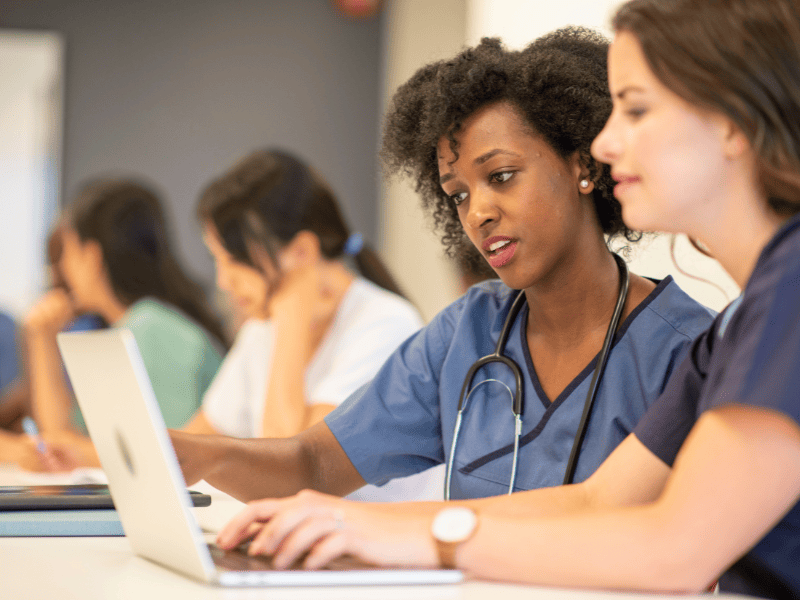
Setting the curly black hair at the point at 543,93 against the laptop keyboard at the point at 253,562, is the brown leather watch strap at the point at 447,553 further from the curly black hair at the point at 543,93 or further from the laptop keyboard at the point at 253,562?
the curly black hair at the point at 543,93

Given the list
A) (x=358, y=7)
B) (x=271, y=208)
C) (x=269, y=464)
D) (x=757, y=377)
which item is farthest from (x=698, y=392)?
(x=358, y=7)

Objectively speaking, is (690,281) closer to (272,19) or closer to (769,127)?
(769,127)

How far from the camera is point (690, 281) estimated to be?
1264 millimetres

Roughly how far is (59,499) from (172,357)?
138cm

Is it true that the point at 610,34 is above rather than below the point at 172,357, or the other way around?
above

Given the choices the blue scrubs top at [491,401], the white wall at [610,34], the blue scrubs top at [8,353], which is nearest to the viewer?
the blue scrubs top at [491,401]

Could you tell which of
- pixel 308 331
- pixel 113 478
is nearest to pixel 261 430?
pixel 308 331

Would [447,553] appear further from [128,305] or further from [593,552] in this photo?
[128,305]

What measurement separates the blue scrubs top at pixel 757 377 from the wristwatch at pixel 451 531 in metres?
0.21

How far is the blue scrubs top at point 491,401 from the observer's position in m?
0.98

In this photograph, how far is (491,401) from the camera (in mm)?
1085

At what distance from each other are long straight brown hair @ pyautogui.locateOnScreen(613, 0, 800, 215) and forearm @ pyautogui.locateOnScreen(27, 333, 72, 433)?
2.32m

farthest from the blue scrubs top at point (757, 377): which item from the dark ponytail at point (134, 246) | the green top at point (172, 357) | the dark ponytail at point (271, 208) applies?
the dark ponytail at point (134, 246)

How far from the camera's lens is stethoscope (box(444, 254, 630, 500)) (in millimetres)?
968
